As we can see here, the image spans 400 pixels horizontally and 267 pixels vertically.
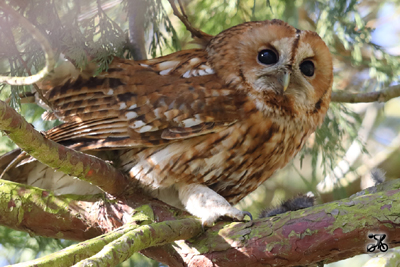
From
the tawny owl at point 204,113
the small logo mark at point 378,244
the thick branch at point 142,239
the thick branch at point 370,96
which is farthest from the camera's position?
the thick branch at point 370,96

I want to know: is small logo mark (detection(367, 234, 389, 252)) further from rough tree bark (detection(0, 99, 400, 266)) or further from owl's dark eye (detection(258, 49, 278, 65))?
owl's dark eye (detection(258, 49, 278, 65))

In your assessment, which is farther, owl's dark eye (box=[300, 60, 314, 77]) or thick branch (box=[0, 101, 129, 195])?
owl's dark eye (box=[300, 60, 314, 77])

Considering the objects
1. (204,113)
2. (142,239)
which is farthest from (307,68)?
(142,239)

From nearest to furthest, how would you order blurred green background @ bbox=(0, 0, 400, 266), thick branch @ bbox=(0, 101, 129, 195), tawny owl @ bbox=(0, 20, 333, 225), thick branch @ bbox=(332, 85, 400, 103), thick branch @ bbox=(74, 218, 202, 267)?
thick branch @ bbox=(74, 218, 202, 267) → thick branch @ bbox=(0, 101, 129, 195) → blurred green background @ bbox=(0, 0, 400, 266) → tawny owl @ bbox=(0, 20, 333, 225) → thick branch @ bbox=(332, 85, 400, 103)

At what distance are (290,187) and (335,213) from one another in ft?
6.62

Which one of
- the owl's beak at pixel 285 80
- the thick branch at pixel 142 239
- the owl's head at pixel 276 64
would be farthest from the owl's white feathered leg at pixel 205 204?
the owl's beak at pixel 285 80

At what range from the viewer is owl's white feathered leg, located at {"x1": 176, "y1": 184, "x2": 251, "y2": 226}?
1.84m

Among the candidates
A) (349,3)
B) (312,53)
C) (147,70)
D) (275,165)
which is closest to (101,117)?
(147,70)

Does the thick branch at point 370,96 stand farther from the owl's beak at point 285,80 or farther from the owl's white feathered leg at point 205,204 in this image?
the owl's white feathered leg at point 205,204

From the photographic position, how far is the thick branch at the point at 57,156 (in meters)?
1.28

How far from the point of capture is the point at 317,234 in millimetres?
1488

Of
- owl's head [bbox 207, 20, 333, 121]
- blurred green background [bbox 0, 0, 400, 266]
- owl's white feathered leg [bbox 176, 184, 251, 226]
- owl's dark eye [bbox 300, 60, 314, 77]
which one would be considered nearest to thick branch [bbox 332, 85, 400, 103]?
blurred green background [bbox 0, 0, 400, 266]

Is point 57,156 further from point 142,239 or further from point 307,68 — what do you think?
point 307,68

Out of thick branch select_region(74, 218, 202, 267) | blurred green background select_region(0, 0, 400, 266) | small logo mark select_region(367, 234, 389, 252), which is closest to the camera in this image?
thick branch select_region(74, 218, 202, 267)
